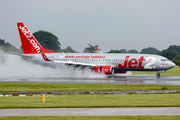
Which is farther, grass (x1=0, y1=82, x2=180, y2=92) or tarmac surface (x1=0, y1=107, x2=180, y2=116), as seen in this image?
grass (x1=0, y1=82, x2=180, y2=92)

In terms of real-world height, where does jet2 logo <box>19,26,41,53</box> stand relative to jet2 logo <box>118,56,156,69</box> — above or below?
above

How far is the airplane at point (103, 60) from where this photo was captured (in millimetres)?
46412

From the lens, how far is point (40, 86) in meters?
30.5

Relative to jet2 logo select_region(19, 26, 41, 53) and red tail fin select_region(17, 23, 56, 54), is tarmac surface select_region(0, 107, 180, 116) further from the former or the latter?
jet2 logo select_region(19, 26, 41, 53)

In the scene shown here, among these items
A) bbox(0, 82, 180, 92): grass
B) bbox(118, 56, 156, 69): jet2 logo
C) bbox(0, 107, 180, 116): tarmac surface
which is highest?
bbox(118, 56, 156, 69): jet2 logo

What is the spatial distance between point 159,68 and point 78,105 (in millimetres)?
31626

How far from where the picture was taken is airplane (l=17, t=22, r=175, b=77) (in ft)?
152

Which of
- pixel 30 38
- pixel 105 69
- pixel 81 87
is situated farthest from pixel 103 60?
pixel 81 87

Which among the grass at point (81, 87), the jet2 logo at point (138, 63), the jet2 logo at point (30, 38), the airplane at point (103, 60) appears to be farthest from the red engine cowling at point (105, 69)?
the grass at point (81, 87)

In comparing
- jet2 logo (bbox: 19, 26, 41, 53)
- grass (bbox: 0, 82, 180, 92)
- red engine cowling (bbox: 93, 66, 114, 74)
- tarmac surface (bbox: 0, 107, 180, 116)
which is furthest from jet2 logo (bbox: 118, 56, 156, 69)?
tarmac surface (bbox: 0, 107, 180, 116)

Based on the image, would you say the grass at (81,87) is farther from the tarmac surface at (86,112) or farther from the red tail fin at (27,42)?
the red tail fin at (27,42)

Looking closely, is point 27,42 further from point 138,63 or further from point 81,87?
point 81,87

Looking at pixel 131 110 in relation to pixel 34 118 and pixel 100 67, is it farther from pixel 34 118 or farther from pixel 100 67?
pixel 100 67

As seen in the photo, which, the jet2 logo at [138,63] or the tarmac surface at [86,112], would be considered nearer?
the tarmac surface at [86,112]
